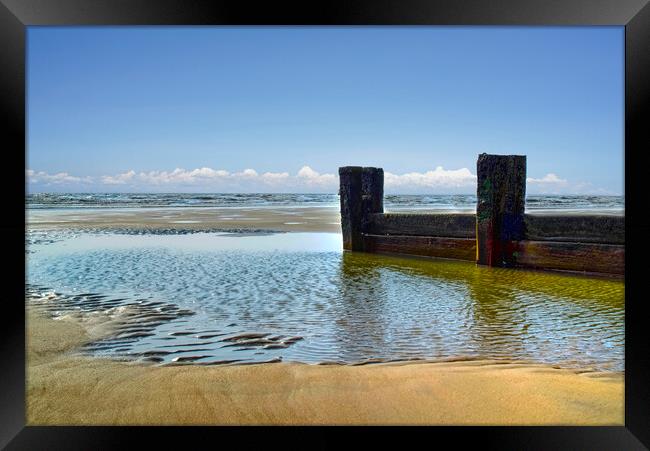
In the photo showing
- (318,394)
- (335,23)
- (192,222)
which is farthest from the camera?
(192,222)

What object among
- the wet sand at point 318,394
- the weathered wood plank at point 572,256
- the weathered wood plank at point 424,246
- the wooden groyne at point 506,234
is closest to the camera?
the wet sand at point 318,394

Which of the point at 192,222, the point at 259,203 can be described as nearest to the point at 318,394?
the point at 192,222

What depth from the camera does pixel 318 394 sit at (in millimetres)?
3035

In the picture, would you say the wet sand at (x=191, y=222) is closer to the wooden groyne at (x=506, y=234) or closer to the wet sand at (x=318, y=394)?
the wooden groyne at (x=506, y=234)

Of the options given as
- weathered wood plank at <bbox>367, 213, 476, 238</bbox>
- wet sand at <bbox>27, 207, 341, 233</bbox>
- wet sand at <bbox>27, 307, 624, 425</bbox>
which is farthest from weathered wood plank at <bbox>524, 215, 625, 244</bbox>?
wet sand at <bbox>27, 207, 341, 233</bbox>

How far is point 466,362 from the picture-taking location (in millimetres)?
3658

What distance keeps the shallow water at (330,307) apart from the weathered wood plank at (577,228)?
1.88ft

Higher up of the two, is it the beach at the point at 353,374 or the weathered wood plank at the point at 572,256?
the weathered wood plank at the point at 572,256

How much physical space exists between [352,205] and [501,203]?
10.8ft

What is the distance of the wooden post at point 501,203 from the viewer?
26.6 feet

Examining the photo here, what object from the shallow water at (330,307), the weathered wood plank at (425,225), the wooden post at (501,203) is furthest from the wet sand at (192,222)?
the wooden post at (501,203)

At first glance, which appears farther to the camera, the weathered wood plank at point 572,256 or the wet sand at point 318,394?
the weathered wood plank at point 572,256

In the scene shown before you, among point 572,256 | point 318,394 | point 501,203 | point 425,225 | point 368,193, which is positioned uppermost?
point 368,193

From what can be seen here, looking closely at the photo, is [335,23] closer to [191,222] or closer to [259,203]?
[191,222]
